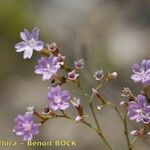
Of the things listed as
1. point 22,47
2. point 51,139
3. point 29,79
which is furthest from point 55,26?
point 22,47

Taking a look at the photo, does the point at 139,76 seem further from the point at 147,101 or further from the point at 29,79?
the point at 29,79

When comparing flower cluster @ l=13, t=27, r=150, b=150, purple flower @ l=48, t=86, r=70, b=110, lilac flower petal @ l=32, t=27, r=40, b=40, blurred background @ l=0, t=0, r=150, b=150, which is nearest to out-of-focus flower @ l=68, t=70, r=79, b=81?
flower cluster @ l=13, t=27, r=150, b=150

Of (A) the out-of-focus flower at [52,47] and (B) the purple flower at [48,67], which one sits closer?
(B) the purple flower at [48,67]

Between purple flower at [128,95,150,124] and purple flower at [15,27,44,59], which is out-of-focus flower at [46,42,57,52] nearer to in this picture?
purple flower at [15,27,44,59]

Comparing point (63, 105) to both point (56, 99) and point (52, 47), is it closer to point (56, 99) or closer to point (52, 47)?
Answer: point (56, 99)

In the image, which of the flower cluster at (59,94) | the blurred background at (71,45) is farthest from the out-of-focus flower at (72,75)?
the blurred background at (71,45)

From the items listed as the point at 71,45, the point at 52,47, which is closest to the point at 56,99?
the point at 52,47

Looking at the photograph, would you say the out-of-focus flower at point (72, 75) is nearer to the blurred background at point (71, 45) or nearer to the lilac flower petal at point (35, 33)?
the lilac flower petal at point (35, 33)
